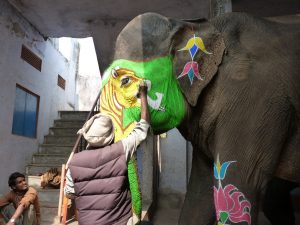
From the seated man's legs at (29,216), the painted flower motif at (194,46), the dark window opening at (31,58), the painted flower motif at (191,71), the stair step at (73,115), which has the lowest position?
the seated man's legs at (29,216)

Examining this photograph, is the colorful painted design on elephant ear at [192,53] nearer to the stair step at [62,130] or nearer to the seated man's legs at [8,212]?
the seated man's legs at [8,212]

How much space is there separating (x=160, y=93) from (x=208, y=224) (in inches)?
43.8

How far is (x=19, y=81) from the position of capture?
663 centimetres

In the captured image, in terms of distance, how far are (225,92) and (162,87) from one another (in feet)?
1.34

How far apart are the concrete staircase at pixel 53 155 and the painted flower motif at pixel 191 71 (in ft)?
11.4

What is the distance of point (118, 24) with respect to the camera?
22.1 feet

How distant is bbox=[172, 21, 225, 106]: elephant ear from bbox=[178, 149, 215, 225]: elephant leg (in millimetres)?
692

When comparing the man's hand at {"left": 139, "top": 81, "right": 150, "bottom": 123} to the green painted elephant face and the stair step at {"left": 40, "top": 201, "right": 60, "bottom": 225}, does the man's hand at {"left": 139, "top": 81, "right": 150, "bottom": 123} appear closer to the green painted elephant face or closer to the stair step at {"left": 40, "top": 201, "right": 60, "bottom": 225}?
the green painted elephant face

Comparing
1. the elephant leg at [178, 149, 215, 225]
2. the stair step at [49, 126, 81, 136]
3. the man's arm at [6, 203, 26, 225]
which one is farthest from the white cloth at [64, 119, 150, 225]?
the stair step at [49, 126, 81, 136]

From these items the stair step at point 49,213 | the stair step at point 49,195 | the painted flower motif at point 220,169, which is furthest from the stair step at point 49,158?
the painted flower motif at point 220,169

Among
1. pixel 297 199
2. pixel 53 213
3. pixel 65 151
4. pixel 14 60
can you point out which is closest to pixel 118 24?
pixel 14 60

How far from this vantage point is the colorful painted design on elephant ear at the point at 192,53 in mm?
2301

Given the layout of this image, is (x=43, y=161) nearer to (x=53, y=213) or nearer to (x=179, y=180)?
(x=53, y=213)

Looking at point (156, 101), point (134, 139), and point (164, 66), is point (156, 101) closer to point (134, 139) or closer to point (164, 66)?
point (164, 66)
